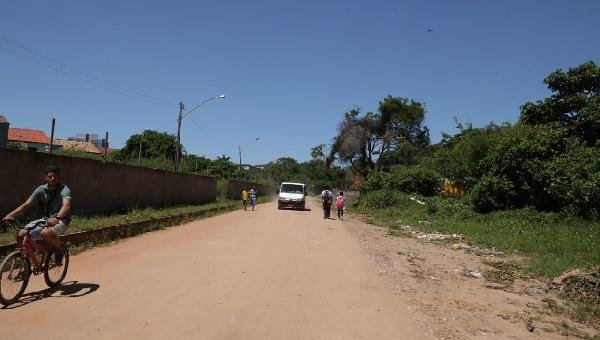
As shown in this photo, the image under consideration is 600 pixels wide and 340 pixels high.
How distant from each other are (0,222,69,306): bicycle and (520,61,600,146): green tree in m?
27.3

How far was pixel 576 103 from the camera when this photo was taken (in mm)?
28812

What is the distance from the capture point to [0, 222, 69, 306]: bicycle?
A: 6.51 m

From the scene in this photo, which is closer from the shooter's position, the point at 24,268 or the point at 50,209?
the point at 24,268

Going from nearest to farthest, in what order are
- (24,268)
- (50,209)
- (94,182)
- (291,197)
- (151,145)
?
1. (24,268)
2. (50,209)
3. (94,182)
4. (291,197)
5. (151,145)

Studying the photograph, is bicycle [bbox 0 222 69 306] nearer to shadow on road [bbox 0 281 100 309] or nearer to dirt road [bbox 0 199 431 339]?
shadow on road [bbox 0 281 100 309]

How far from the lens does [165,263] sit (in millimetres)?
10305

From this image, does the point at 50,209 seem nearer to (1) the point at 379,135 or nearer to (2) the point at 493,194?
(2) the point at 493,194

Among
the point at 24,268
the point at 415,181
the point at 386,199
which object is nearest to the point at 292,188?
the point at 386,199

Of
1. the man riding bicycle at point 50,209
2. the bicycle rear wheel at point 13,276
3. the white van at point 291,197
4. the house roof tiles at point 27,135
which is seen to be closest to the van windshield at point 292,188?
the white van at point 291,197

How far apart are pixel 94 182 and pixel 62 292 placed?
11.5m

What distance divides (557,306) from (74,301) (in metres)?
7.51

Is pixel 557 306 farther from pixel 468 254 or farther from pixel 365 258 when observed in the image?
pixel 468 254

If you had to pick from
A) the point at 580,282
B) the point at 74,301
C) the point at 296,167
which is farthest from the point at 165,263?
the point at 296,167

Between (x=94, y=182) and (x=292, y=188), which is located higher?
(x=292, y=188)
